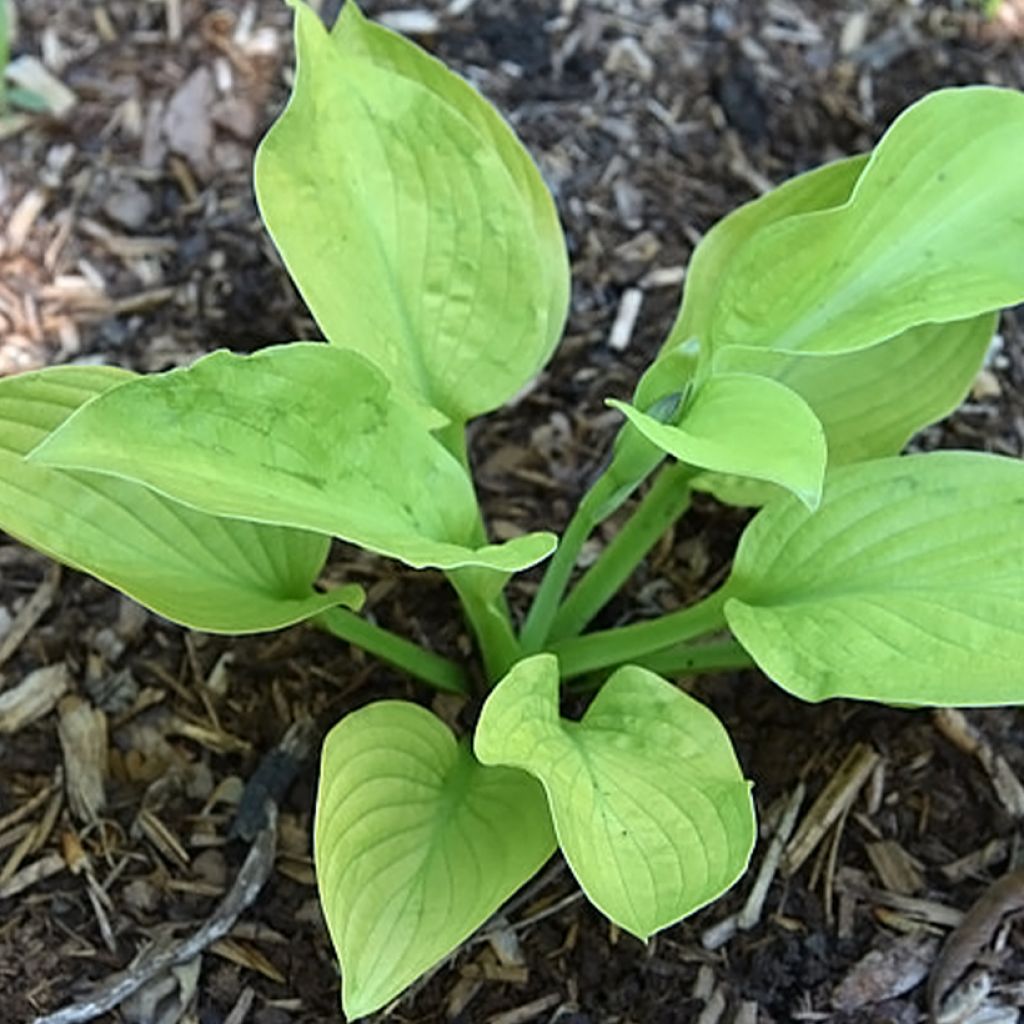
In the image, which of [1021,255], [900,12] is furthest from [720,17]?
[1021,255]

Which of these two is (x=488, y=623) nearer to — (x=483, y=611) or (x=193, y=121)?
(x=483, y=611)

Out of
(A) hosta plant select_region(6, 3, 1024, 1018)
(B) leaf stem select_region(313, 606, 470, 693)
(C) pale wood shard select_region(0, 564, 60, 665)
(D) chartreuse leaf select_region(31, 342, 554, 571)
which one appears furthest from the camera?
(C) pale wood shard select_region(0, 564, 60, 665)

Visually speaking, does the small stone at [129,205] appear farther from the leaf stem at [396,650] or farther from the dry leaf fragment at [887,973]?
the dry leaf fragment at [887,973]

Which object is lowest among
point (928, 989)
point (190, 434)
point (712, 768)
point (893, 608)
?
point (928, 989)

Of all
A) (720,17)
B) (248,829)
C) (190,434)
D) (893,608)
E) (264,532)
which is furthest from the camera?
(720,17)

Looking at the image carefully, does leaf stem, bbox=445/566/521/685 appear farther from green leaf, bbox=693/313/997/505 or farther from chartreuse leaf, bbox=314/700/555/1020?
green leaf, bbox=693/313/997/505

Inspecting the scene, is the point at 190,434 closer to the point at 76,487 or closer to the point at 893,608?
the point at 76,487

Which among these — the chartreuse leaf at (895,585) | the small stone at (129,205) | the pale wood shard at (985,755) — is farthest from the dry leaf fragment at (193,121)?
the pale wood shard at (985,755)

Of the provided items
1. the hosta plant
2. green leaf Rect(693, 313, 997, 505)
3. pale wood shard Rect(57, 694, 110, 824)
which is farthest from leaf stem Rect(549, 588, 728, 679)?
pale wood shard Rect(57, 694, 110, 824)
